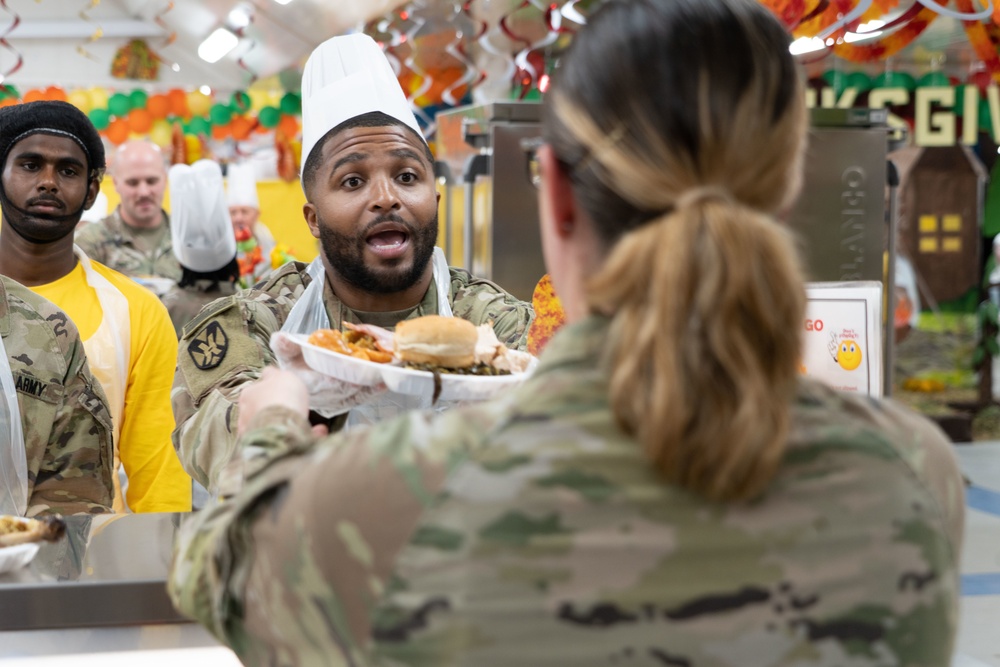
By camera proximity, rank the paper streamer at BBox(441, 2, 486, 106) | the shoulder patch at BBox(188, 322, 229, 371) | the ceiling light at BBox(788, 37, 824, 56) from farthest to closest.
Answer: the paper streamer at BBox(441, 2, 486, 106), the ceiling light at BBox(788, 37, 824, 56), the shoulder patch at BBox(188, 322, 229, 371)

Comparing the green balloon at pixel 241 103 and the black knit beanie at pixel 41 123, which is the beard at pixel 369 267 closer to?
the black knit beanie at pixel 41 123

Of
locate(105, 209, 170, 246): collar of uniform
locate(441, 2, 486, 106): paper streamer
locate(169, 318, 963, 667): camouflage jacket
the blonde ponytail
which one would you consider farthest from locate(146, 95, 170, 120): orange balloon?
the blonde ponytail

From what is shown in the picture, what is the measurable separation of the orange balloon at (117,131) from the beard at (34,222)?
6063 millimetres

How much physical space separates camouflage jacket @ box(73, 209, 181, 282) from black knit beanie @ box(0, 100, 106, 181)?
253cm

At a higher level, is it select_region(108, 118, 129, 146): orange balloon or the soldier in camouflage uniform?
select_region(108, 118, 129, 146): orange balloon

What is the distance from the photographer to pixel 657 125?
2.52 feet

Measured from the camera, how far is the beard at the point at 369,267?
75.9 inches

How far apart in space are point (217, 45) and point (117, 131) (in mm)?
1631

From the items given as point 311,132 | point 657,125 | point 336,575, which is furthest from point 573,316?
point 311,132

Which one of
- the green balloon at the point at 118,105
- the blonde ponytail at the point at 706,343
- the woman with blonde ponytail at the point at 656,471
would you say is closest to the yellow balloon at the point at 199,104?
the green balloon at the point at 118,105

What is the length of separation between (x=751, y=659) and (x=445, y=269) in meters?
1.42

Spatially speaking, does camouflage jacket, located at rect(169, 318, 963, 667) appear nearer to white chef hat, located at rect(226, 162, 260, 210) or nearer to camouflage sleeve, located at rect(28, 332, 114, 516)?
camouflage sleeve, located at rect(28, 332, 114, 516)

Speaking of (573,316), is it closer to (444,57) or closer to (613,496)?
(613,496)

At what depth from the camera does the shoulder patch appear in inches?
71.7
